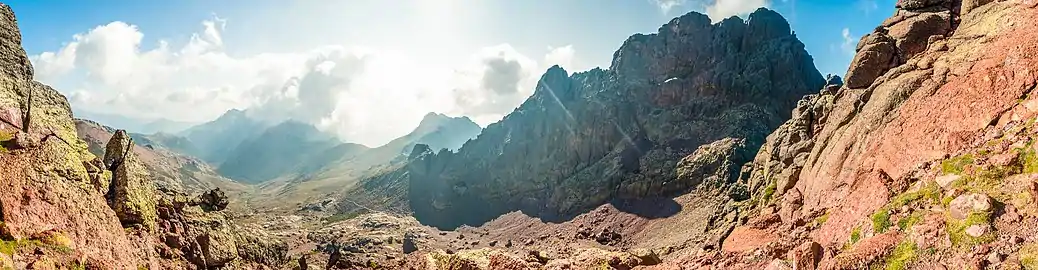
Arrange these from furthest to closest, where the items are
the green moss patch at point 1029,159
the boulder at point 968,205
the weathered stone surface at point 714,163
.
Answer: the weathered stone surface at point 714,163 < the green moss patch at point 1029,159 < the boulder at point 968,205

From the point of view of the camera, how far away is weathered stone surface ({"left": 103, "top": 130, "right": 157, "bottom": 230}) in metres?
37.9

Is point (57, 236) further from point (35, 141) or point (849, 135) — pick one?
point (849, 135)

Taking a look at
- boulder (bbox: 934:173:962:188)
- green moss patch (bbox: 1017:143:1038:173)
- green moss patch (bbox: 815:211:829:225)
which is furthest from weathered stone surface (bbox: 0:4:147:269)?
green moss patch (bbox: 1017:143:1038:173)

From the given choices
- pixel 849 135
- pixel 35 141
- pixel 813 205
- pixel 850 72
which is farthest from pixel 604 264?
pixel 35 141

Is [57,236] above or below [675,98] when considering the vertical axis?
below

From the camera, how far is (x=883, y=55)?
4306 centimetres

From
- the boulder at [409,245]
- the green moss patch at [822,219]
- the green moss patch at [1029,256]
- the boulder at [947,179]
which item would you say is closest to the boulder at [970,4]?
the green moss patch at [822,219]

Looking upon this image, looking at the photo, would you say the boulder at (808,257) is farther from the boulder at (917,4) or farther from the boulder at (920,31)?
the boulder at (917,4)

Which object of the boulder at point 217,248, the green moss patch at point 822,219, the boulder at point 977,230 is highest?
the boulder at point 217,248

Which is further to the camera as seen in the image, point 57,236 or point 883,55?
point 883,55

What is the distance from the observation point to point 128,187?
3966cm

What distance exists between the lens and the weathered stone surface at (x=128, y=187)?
3791 cm

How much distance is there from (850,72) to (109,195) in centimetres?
6053

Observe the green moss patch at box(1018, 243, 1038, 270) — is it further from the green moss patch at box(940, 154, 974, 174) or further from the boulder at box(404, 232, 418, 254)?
the boulder at box(404, 232, 418, 254)
